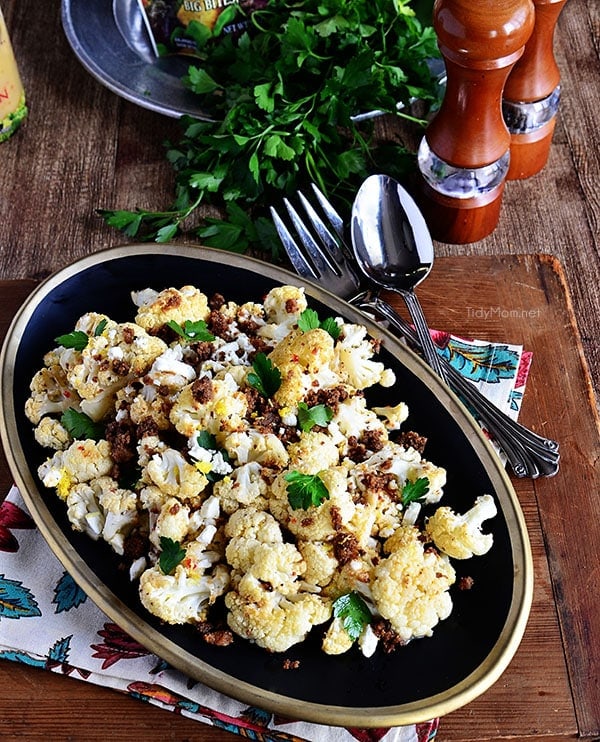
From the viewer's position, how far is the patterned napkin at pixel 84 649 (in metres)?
1.24

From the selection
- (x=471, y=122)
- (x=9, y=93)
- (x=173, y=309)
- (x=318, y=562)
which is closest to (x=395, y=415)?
(x=318, y=562)

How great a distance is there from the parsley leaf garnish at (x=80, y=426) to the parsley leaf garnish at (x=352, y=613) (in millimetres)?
456

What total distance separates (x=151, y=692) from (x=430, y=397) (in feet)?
2.01

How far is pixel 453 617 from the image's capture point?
3.99 feet

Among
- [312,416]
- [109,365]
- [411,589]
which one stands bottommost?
[411,589]

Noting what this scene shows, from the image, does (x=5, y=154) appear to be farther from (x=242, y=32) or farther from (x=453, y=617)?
(x=453, y=617)

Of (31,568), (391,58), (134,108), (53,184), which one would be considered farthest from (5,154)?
(31,568)

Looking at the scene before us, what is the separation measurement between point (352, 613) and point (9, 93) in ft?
4.95

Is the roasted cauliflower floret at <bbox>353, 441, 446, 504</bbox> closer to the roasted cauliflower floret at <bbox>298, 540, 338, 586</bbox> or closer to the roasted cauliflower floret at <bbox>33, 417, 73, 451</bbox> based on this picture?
the roasted cauliflower floret at <bbox>298, 540, 338, 586</bbox>

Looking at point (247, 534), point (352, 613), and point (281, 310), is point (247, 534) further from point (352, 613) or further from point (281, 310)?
point (281, 310)

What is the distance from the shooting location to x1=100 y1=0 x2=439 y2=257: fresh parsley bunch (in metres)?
1.81

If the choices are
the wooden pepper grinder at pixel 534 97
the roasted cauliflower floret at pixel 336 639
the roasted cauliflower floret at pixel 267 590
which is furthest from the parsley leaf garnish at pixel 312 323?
the wooden pepper grinder at pixel 534 97

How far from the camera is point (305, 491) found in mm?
1197

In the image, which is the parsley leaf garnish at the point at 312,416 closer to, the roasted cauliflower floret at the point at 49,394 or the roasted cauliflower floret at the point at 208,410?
the roasted cauliflower floret at the point at 208,410
